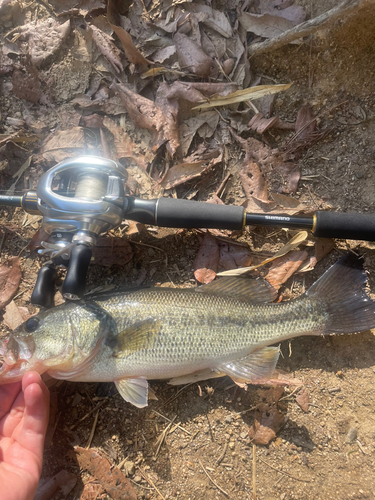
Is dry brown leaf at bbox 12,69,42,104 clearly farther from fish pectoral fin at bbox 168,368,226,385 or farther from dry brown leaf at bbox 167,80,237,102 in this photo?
fish pectoral fin at bbox 168,368,226,385

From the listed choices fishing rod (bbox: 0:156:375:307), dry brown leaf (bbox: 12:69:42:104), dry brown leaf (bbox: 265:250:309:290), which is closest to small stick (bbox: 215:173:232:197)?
fishing rod (bbox: 0:156:375:307)

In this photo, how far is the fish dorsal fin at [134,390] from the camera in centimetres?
267

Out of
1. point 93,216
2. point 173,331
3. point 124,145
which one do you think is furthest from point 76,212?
point 124,145

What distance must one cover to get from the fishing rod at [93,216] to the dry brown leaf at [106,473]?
1.33 m

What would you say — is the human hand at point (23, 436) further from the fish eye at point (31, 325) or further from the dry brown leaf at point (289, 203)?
the dry brown leaf at point (289, 203)

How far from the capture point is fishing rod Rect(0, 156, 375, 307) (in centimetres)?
249

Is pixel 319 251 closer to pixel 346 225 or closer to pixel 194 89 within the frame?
pixel 346 225

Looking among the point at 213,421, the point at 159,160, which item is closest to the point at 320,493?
the point at 213,421

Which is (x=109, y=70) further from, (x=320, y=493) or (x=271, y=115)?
(x=320, y=493)

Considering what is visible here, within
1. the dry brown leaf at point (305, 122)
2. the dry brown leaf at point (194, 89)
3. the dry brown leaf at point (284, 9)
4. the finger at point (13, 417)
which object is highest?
the dry brown leaf at point (284, 9)

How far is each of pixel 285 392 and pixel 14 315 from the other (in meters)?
2.63

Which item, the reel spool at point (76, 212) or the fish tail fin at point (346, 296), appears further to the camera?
the fish tail fin at point (346, 296)

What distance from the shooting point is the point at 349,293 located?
2928 millimetres

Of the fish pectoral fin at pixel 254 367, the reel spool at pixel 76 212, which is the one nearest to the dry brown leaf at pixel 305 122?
the reel spool at pixel 76 212
